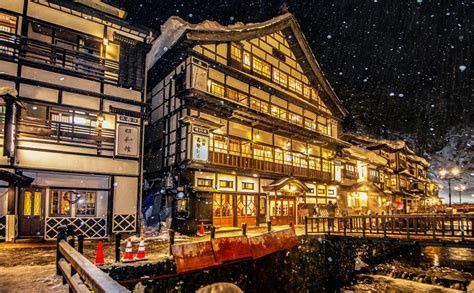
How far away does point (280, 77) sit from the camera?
27578 millimetres

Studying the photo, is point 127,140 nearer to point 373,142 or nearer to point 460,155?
point 373,142

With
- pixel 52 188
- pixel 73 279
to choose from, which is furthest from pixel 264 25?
pixel 73 279

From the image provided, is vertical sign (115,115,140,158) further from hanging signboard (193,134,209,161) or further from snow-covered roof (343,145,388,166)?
snow-covered roof (343,145,388,166)

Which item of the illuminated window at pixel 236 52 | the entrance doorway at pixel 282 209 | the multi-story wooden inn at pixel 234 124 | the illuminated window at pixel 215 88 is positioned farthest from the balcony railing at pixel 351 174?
the illuminated window at pixel 215 88

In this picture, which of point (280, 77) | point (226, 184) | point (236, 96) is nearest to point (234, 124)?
point (236, 96)

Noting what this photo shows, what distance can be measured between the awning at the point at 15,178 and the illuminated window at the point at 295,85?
21.8 m

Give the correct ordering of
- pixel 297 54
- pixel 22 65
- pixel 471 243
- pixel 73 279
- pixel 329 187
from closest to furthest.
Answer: pixel 73 279, pixel 471 243, pixel 22 65, pixel 297 54, pixel 329 187

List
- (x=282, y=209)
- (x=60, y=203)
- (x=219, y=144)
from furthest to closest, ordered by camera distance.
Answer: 1. (x=282, y=209)
2. (x=219, y=144)
3. (x=60, y=203)

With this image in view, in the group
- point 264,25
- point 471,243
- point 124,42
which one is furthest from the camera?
point 264,25

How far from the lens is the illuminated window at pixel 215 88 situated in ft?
69.7

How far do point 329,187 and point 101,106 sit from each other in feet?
77.9

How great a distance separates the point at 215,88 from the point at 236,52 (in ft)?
13.0

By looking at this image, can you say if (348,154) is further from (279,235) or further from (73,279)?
(73,279)

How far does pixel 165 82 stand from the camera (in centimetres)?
2311
